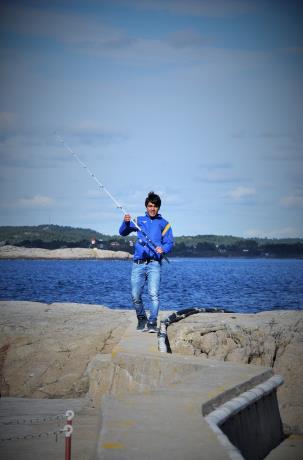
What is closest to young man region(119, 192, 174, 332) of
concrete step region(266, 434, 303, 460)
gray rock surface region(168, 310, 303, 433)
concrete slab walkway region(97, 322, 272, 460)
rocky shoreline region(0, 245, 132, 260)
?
gray rock surface region(168, 310, 303, 433)

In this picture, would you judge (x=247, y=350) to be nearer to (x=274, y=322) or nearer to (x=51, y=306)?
(x=274, y=322)

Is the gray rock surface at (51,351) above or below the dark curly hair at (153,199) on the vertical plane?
below

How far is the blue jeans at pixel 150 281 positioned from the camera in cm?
789

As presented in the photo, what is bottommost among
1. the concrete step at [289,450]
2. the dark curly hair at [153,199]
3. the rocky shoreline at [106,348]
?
the concrete step at [289,450]

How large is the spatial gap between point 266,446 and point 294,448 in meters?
0.34

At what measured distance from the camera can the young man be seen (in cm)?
790

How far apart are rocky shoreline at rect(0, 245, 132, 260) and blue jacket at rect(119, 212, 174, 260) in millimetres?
178593

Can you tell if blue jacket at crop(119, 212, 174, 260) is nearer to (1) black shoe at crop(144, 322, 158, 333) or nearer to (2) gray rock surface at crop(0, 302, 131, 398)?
(1) black shoe at crop(144, 322, 158, 333)

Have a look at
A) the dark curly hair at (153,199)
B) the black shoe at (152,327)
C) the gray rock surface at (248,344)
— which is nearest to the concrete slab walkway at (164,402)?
the black shoe at (152,327)

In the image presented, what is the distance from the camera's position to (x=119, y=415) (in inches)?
163

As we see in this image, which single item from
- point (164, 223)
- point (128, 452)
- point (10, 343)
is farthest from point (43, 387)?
point (128, 452)

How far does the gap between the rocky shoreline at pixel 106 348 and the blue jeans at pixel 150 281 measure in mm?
696

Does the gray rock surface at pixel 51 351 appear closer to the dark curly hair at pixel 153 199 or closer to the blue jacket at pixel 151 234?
the blue jacket at pixel 151 234

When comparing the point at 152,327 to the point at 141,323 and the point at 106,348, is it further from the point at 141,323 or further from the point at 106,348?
the point at 106,348
